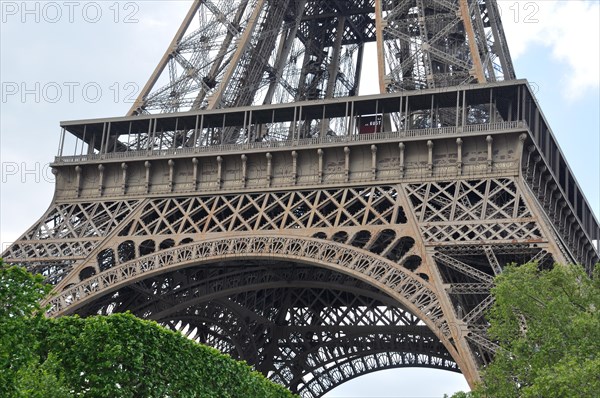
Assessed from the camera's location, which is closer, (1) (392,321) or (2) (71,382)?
(2) (71,382)

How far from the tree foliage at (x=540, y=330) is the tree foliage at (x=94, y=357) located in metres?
7.24

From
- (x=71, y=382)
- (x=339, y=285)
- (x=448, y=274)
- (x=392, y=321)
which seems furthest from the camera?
(x=392, y=321)

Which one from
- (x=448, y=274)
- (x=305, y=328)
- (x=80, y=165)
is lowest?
(x=448, y=274)

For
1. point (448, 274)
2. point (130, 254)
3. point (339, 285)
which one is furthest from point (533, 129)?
point (130, 254)

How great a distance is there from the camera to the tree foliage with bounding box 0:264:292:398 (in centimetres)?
2330

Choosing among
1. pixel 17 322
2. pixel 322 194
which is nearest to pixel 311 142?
pixel 322 194

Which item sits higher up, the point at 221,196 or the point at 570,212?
the point at 221,196

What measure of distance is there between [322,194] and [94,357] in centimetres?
1448

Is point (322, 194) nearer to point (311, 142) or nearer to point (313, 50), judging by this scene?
point (311, 142)

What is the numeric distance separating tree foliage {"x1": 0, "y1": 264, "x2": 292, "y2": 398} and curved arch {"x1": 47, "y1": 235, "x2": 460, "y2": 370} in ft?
22.0

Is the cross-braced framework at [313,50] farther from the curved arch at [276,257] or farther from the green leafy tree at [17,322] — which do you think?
the green leafy tree at [17,322]

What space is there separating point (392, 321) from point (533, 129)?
1221 cm

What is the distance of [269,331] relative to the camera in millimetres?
51906

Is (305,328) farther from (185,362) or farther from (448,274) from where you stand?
(185,362)
